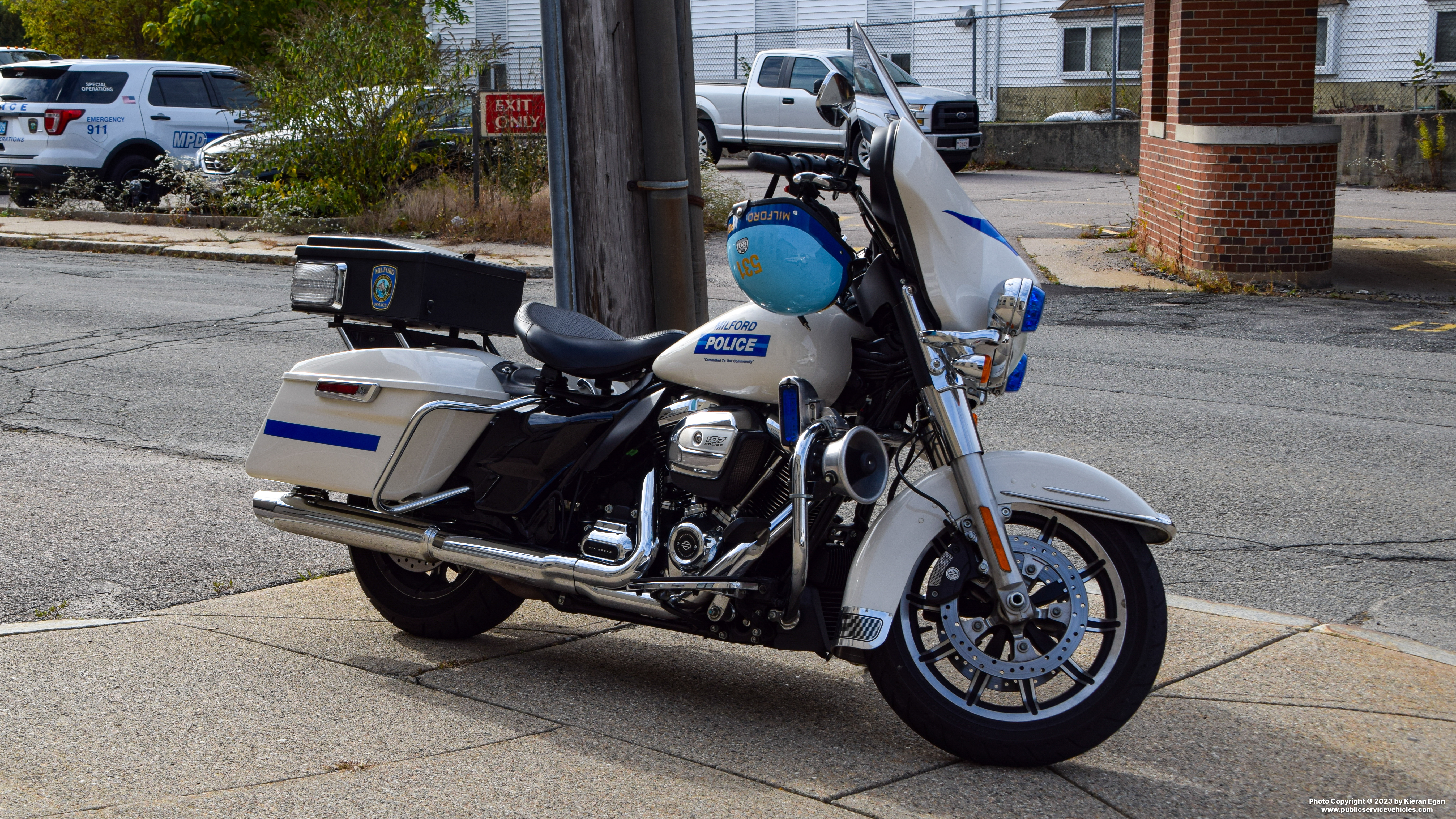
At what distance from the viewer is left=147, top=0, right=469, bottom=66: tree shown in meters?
26.7

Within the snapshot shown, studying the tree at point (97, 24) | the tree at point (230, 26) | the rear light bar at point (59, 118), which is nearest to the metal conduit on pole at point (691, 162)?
the rear light bar at point (59, 118)

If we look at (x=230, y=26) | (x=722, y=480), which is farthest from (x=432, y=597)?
(x=230, y=26)

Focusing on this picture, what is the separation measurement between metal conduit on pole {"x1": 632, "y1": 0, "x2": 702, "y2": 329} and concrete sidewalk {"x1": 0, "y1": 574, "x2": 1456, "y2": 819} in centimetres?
146

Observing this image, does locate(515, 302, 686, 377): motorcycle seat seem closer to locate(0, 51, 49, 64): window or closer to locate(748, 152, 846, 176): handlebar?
locate(748, 152, 846, 176): handlebar

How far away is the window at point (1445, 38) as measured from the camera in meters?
27.8

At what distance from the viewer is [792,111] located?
25031 mm

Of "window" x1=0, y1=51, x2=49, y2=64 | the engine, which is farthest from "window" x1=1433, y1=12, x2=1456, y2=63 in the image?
"window" x1=0, y1=51, x2=49, y2=64

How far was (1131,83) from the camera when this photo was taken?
3041cm

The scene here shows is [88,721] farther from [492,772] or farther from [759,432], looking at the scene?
[759,432]

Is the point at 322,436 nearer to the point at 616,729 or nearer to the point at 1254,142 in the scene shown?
the point at 616,729

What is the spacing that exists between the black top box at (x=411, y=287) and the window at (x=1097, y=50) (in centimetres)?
2838

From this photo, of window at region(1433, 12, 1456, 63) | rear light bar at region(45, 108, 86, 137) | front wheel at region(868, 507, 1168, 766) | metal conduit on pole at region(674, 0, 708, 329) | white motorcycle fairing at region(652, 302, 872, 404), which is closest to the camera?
front wheel at region(868, 507, 1168, 766)

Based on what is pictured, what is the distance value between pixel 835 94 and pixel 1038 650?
4.97ft

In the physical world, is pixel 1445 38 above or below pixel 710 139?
above
